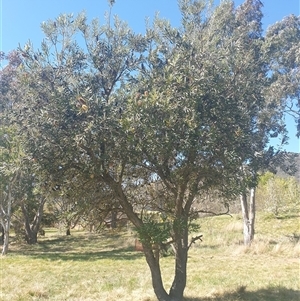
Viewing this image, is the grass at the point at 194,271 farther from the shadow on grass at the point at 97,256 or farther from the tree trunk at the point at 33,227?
the tree trunk at the point at 33,227

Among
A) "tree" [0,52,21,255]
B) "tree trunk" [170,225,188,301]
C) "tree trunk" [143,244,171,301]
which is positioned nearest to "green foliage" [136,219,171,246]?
"tree trunk" [143,244,171,301]

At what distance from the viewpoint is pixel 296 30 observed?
726 inches

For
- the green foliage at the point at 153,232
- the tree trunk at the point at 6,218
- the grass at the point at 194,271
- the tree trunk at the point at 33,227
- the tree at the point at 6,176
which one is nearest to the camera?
the green foliage at the point at 153,232

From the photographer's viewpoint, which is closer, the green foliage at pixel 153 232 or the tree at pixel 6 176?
the green foliage at pixel 153 232

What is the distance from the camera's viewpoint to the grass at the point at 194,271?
9281 mm

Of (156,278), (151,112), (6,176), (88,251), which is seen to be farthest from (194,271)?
(6,176)

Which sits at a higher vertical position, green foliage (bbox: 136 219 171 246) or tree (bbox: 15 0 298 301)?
tree (bbox: 15 0 298 301)

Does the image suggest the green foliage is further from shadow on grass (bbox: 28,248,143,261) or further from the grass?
shadow on grass (bbox: 28,248,143,261)

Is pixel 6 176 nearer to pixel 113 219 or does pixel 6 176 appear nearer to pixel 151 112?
pixel 113 219

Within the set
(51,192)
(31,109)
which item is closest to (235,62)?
(31,109)

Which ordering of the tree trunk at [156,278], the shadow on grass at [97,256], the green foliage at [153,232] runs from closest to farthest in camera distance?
1. the green foliage at [153,232]
2. the tree trunk at [156,278]
3. the shadow on grass at [97,256]

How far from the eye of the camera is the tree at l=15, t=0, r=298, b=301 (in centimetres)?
603

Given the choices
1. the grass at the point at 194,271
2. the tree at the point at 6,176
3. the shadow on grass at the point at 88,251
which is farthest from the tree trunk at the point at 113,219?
the tree at the point at 6,176

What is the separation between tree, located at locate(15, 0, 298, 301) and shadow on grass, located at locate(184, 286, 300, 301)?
143 centimetres
